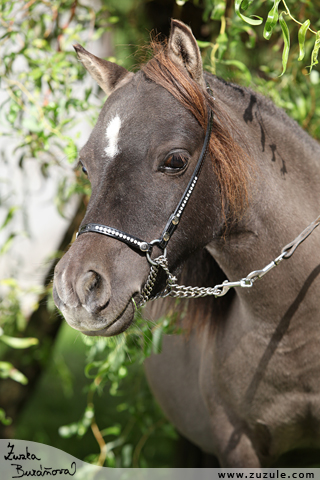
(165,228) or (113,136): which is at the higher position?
(113,136)

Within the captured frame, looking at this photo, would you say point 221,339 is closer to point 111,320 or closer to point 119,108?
point 111,320

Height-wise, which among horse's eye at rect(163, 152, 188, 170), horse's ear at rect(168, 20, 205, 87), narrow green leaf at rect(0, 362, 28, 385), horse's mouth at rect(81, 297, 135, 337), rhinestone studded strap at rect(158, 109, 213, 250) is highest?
horse's ear at rect(168, 20, 205, 87)

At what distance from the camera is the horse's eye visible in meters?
1.39

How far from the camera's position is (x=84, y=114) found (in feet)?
8.47

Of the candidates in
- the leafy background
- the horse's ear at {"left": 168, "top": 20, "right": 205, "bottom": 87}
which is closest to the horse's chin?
the leafy background

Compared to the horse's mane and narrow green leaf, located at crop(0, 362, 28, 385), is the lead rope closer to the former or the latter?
the horse's mane

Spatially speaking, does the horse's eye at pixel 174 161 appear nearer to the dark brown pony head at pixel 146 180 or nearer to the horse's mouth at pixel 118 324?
the dark brown pony head at pixel 146 180

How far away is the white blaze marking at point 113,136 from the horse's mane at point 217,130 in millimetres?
187

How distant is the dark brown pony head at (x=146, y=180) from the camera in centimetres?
130

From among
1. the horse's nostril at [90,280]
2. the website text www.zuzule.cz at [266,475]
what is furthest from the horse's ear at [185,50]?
the website text www.zuzule.cz at [266,475]

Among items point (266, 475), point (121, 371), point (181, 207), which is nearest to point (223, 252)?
point (181, 207)

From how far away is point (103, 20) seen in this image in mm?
2807

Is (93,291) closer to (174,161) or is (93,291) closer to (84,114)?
(174,161)

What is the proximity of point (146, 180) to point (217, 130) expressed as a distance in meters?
0.30
